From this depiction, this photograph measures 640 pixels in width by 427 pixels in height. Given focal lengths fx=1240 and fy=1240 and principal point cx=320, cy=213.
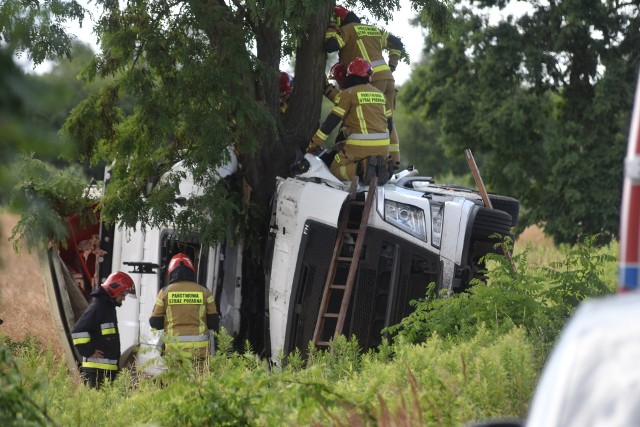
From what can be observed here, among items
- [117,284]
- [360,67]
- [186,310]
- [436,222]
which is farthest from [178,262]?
[360,67]

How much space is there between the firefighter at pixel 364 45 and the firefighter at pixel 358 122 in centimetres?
45

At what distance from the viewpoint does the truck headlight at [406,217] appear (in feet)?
33.3

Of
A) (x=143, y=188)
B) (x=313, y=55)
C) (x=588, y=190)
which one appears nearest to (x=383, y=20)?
(x=313, y=55)

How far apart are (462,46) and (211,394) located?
21.1 meters

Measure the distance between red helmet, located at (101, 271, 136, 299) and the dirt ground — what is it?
0.73 metres

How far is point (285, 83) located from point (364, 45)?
1.46 meters

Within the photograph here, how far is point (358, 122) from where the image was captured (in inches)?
458

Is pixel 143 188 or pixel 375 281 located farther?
pixel 143 188

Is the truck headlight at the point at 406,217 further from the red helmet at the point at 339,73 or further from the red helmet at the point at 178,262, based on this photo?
the red helmet at the point at 339,73

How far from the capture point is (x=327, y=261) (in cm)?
1064

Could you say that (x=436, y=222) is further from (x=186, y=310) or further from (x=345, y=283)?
(x=186, y=310)

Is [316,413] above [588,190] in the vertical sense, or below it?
below

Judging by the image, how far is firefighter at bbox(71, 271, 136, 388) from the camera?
11.2 m

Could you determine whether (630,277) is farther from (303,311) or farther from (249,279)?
(249,279)
